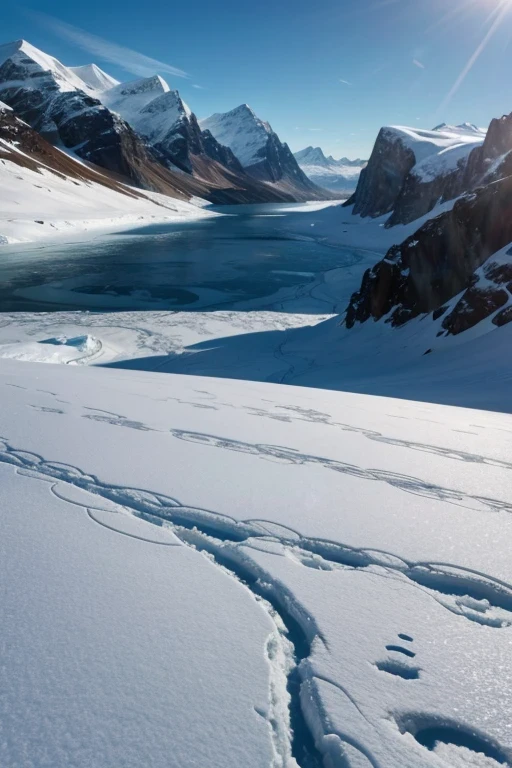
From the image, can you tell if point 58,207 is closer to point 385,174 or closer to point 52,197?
point 52,197

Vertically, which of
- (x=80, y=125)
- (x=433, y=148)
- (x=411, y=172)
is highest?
(x=80, y=125)

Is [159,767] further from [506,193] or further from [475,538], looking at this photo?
[506,193]

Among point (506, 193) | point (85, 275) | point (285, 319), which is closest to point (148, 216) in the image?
point (85, 275)

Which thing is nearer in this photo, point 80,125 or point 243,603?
point 243,603

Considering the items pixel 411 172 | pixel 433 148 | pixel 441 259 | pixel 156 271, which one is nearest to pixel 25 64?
pixel 433 148

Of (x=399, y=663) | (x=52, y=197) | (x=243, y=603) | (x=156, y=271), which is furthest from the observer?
(x=52, y=197)

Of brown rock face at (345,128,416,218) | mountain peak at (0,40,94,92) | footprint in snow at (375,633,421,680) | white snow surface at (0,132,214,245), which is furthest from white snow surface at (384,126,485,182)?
mountain peak at (0,40,94,92)
